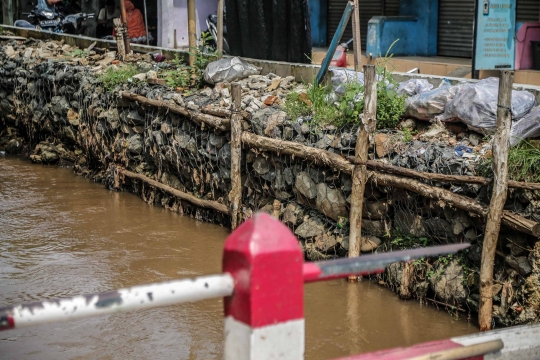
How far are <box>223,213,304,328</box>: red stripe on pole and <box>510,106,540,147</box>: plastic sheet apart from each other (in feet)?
14.8

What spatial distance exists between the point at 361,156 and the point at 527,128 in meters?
1.48

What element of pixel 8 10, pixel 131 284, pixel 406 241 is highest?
pixel 8 10

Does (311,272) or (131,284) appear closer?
(311,272)

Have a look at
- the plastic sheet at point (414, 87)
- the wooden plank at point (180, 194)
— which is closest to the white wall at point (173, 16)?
the wooden plank at point (180, 194)

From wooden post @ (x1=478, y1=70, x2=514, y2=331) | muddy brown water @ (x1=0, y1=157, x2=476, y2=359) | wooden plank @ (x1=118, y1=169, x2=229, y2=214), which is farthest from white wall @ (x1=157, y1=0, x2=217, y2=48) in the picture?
wooden post @ (x1=478, y1=70, x2=514, y2=331)

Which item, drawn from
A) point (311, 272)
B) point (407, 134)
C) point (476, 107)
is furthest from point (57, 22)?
point (311, 272)

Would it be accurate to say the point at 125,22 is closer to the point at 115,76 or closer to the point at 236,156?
the point at 115,76

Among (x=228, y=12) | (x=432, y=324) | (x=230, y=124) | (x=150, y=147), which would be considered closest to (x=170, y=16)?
(x=228, y=12)

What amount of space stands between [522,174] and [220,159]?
13.5 ft

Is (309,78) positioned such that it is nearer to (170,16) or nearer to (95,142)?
(95,142)

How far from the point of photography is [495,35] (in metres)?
8.75

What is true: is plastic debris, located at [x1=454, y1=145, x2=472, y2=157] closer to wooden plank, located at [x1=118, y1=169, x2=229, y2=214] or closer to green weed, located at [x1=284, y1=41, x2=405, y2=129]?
green weed, located at [x1=284, y1=41, x2=405, y2=129]

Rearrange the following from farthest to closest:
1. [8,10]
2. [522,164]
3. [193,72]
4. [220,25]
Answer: [8,10] < [193,72] < [220,25] < [522,164]

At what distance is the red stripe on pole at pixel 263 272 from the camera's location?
2102 millimetres
